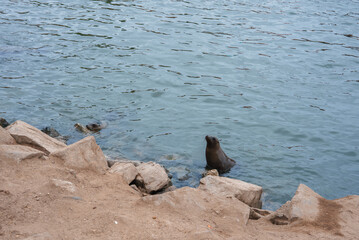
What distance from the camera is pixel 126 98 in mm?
9781

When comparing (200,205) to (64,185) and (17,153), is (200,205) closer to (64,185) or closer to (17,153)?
(64,185)

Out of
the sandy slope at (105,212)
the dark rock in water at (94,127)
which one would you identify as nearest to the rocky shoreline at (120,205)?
the sandy slope at (105,212)

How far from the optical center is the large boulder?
4855 millimetres

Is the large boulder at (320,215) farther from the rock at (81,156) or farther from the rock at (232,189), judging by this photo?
the rock at (81,156)

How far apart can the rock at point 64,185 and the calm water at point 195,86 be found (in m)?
2.38

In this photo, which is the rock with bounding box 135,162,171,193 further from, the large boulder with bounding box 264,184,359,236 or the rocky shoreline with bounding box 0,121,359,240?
the large boulder with bounding box 264,184,359,236

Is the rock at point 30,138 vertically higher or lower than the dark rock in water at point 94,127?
higher

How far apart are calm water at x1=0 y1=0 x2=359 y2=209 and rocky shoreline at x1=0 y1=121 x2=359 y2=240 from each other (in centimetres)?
137

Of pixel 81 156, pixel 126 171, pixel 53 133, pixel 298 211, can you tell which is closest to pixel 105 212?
pixel 81 156

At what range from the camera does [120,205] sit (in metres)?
4.66

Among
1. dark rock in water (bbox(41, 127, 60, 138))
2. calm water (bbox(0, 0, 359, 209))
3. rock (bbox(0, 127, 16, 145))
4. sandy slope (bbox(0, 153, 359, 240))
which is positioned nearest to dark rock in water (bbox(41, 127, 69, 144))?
dark rock in water (bbox(41, 127, 60, 138))

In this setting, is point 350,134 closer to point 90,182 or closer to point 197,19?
point 90,182

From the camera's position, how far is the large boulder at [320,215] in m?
4.86

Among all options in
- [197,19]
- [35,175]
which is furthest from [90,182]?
[197,19]
